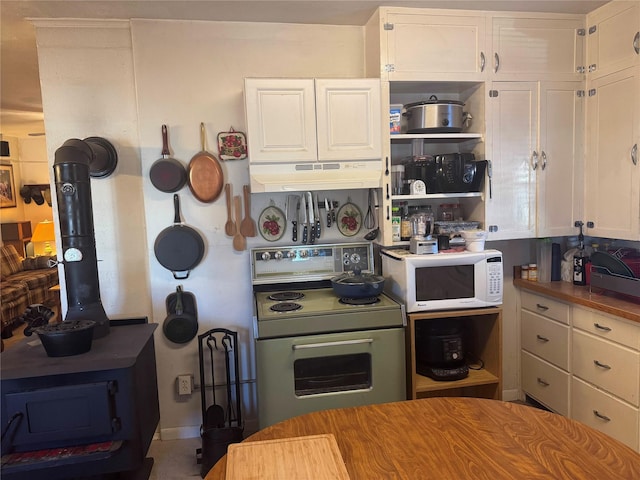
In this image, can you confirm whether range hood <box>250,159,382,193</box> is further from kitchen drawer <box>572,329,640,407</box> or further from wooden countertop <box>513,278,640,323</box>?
kitchen drawer <box>572,329,640,407</box>

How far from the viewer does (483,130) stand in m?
2.65

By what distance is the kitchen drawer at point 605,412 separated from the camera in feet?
7.18

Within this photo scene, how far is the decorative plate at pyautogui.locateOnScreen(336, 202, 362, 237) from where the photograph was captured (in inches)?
113

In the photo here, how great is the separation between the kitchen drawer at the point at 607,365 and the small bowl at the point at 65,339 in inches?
97.8

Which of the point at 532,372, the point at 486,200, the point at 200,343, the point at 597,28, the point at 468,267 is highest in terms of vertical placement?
the point at 597,28

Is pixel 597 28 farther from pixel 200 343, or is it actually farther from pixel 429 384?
pixel 200 343

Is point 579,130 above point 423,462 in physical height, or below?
above

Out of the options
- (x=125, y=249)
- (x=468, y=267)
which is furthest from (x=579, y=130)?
(x=125, y=249)

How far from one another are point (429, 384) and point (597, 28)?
222 centimetres

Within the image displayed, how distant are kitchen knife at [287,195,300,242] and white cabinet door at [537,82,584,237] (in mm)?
1440

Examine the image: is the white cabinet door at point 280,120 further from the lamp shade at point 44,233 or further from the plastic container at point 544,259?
the lamp shade at point 44,233

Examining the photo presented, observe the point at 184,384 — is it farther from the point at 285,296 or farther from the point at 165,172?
the point at 165,172

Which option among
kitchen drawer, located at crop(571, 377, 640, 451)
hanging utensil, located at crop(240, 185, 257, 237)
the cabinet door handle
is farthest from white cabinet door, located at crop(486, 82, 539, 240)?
hanging utensil, located at crop(240, 185, 257, 237)

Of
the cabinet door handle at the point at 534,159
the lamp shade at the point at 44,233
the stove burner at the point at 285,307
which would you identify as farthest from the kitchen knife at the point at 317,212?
the lamp shade at the point at 44,233
